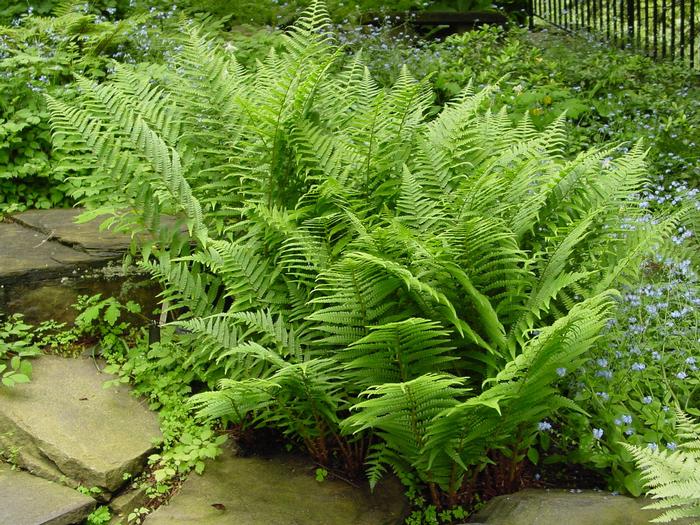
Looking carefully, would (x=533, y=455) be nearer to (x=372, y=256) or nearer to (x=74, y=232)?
(x=372, y=256)

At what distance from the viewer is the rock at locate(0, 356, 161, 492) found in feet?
10.6

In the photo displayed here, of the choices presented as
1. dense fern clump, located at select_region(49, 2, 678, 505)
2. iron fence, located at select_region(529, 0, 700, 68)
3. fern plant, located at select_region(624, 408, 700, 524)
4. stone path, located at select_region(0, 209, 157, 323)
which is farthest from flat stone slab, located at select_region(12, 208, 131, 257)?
iron fence, located at select_region(529, 0, 700, 68)

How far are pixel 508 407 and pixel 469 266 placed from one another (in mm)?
581

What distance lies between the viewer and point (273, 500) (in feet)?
10.2

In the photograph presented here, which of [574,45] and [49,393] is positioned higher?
[574,45]

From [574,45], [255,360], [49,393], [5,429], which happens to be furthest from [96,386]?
[574,45]

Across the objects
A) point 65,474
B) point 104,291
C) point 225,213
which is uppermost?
point 225,213

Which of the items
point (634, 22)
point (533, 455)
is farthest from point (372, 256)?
point (634, 22)

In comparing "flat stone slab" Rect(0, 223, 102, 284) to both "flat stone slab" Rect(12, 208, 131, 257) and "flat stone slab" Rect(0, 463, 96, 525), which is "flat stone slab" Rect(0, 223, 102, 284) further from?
"flat stone slab" Rect(0, 463, 96, 525)

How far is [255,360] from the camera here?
131 inches

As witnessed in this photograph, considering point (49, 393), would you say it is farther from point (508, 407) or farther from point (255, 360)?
point (508, 407)

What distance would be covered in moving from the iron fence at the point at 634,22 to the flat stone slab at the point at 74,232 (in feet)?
19.0

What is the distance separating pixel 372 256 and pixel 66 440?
163cm

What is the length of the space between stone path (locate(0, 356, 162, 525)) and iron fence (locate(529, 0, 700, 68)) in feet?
20.8
